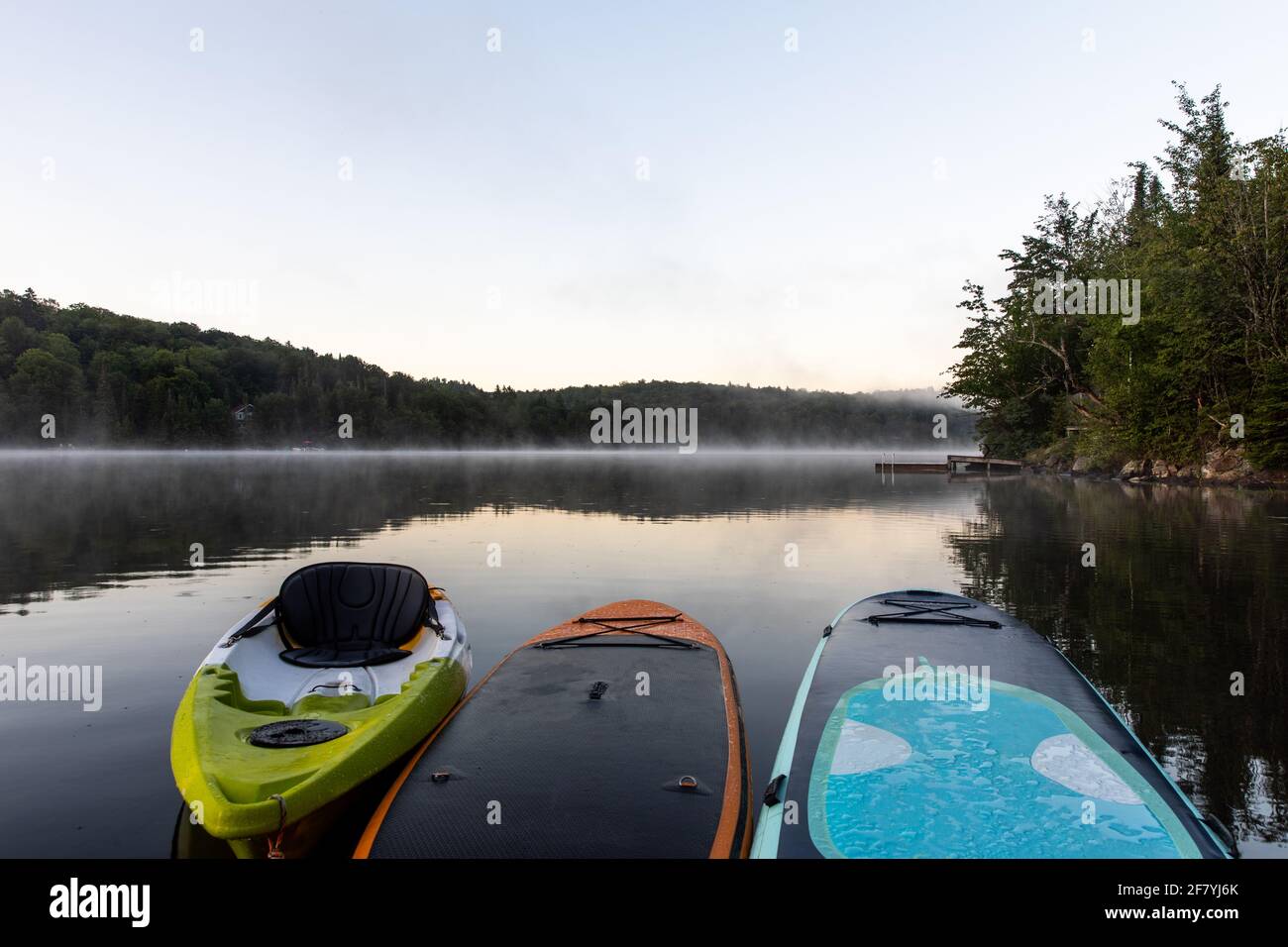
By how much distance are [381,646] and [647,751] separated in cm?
385

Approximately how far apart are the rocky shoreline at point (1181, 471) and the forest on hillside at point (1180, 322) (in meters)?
0.55

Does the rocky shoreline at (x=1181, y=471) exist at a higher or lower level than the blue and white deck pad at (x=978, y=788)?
higher

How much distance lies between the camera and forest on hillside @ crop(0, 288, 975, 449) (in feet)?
388

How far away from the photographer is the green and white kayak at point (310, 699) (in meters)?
3.92

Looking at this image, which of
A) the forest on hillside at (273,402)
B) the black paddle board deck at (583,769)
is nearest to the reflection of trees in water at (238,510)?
the black paddle board deck at (583,769)

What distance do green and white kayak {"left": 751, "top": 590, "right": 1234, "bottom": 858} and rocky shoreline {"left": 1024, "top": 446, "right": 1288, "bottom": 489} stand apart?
35.2m

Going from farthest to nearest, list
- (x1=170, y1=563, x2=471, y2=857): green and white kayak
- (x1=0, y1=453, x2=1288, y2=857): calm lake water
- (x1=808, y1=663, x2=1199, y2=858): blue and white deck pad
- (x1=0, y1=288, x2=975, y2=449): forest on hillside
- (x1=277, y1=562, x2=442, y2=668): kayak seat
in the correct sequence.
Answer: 1. (x1=0, y1=288, x2=975, y2=449): forest on hillside
2. (x1=277, y1=562, x2=442, y2=668): kayak seat
3. (x1=0, y1=453, x2=1288, y2=857): calm lake water
4. (x1=170, y1=563, x2=471, y2=857): green and white kayak
5. (x1=808, y1=663, x2=1199, y2=858): blue and white deck pad

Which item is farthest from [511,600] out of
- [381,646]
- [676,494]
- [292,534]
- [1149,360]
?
[1149,360]

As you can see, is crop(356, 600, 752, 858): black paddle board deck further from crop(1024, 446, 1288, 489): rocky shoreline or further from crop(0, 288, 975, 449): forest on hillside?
crop(0, 288, 975, 449): forest on hillside

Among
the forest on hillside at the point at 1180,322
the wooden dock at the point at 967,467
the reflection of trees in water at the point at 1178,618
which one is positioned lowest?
the reflection of trees in water at the point at 1178,618

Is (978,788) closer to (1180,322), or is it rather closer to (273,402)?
(1180,322)

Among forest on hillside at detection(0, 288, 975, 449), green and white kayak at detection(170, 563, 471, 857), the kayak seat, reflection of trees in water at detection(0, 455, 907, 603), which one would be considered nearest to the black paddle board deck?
green and white kayak at detection(170, 563, 471, 857)

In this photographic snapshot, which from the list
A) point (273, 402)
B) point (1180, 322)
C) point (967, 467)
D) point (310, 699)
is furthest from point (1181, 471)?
point (273, 402)

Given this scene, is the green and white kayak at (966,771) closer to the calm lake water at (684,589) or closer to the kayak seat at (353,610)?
the calm lake water at (684,589)
